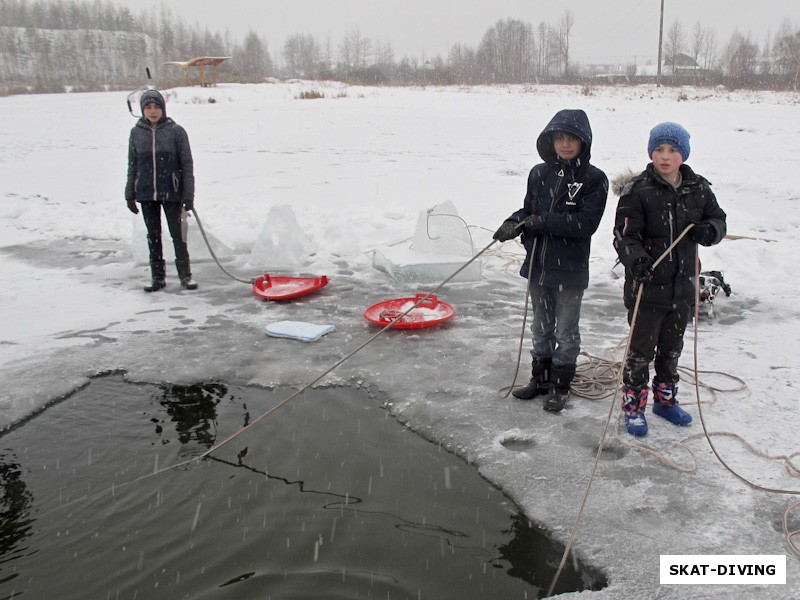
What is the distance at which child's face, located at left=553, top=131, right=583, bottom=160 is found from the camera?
Answer: 3756 millimetres

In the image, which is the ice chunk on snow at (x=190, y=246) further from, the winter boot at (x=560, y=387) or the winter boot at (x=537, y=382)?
the winter boot at (x=560, y=387)

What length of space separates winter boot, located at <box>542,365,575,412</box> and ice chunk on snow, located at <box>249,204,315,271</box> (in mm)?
4381

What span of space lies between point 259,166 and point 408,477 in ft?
40.2

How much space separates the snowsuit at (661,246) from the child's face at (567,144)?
41 cm

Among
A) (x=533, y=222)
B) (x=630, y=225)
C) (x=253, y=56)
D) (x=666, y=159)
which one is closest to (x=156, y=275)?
(x=533, y=222)

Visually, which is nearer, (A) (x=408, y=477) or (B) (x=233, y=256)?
(A) (x=408, y=477)

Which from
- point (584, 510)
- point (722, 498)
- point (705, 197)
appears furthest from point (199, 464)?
point (705, 197)

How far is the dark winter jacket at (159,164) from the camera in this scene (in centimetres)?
640

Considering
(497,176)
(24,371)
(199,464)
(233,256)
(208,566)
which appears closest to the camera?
(208,566)

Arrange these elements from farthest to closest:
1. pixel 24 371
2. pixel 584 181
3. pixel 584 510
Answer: pixel 24 371, pixel 584 181, pixel 584 510

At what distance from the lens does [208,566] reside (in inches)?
108

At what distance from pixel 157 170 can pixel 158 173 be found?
0.03m

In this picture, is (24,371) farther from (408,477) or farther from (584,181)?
(584,181)

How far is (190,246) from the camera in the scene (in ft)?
26.2
